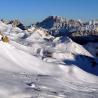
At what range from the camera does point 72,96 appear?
15.1m

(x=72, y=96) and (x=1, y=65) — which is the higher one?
(x=1, y=65)

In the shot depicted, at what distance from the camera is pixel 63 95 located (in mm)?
14875

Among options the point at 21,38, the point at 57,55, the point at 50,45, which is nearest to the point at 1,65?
the point at 57,55

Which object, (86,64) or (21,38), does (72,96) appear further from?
(21,38)

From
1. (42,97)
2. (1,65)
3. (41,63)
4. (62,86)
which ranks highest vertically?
(41,63)

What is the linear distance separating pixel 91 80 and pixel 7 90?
35.8 ft

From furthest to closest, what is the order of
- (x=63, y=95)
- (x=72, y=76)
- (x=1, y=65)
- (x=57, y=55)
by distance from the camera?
(x=57, y=55), (x=72, y=76), (x=1, y=65), (x=63, y=95)

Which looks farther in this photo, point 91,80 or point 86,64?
point 86,64

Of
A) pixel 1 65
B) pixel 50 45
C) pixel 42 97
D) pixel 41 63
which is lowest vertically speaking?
pixel 42 97

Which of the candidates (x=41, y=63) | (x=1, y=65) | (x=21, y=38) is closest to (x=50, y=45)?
(x=21, y=38)

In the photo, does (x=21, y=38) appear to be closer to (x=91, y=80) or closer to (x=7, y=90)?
(x=91, y=80)

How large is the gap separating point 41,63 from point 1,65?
14.1 ft

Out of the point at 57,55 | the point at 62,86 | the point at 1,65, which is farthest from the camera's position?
the point at 57,55

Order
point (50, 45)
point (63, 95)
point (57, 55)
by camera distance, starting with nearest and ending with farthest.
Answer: point (63, 95) → point (57, 55) → point (50, 45)
